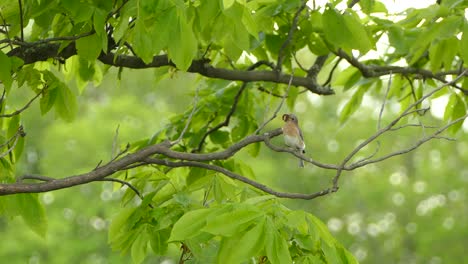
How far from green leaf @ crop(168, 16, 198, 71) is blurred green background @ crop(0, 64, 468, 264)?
22461 millimetres

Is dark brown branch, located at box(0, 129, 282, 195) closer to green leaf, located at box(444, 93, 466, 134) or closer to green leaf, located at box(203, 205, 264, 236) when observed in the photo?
green leaf, located at box(203, 205, 264, 236)

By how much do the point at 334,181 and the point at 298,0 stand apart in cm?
129

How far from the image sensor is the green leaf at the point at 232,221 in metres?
3.38

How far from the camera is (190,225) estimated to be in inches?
140

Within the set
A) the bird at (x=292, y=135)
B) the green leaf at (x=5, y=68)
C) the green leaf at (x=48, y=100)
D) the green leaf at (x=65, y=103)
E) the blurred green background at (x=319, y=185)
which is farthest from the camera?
the blurred green background at (x=319, y=185)

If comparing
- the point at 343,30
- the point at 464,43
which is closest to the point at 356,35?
the point at 343,30

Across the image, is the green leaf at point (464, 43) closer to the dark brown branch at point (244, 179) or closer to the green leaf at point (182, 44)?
the dark brown branch at point (244, 179)

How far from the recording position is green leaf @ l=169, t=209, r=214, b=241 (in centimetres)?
353

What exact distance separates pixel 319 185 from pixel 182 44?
33020 millimetres

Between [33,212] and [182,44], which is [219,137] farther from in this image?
[182,44]

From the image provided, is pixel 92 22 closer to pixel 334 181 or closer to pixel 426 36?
pixel 334 181

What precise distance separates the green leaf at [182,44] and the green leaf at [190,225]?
615 millimetres

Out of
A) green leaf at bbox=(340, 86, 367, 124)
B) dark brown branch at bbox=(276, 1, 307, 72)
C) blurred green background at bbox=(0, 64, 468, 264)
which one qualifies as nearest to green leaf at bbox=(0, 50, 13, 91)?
dark brown branch at bbox=(276, 1, 307, 72)

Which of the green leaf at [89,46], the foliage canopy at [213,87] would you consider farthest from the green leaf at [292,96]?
the green leaf at [89,46]
